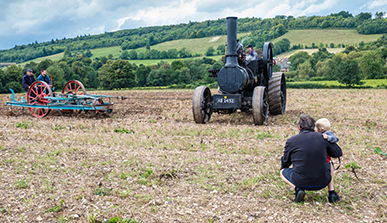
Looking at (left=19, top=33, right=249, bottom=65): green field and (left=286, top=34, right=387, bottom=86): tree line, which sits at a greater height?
(left=19, top=33, right=249, bottom=65): green field

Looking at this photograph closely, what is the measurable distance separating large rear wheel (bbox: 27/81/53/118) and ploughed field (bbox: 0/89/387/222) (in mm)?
4008

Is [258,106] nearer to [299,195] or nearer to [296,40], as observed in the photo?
[299,195]

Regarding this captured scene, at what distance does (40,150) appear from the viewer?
23.8 feet

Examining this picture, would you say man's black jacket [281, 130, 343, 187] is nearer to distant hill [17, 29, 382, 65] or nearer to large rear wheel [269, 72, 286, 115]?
large rear wheel [269, 72, 286, 115]

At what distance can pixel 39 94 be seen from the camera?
45.3ft

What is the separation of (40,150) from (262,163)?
5268 millimetres

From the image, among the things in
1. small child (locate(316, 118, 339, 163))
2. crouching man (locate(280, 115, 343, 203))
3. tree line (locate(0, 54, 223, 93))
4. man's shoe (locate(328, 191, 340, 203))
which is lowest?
man's shoe (locate(328, 191, 340, 203))

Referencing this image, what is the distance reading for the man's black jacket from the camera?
4.14 m

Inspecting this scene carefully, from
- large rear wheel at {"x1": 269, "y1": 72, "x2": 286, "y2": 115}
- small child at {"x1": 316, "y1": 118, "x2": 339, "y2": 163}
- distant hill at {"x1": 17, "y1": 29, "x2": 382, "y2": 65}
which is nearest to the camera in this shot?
small child at {"x1": 316, "y1": 118, "x2": 339, "y2": 163}

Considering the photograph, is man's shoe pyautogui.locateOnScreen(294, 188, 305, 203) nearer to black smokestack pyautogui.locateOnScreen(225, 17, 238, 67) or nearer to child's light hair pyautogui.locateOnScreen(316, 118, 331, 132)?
child's light hair pyautogui.locateOnScreen(316, 118, 331, 132)

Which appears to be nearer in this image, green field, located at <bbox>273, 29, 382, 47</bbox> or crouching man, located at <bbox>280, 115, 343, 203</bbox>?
crouching man, located at <bbox>280, 115, 343, 203</bbox>

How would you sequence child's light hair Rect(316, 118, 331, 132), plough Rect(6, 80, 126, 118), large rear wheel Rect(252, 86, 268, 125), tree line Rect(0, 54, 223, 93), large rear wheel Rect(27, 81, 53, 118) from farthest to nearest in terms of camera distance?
tree line Rect(0, 54, 223, 93) < large rear wheel Rect(27, 81, 53, 118) < plough Rect(6, 80, 126, 118) < large rear wheel Rect(252, 86, 268, 125) < child's light hair Rect(316, 118, 331, 132)

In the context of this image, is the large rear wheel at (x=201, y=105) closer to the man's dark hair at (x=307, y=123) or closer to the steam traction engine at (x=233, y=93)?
the steam traction engine at (x=233, y=93)

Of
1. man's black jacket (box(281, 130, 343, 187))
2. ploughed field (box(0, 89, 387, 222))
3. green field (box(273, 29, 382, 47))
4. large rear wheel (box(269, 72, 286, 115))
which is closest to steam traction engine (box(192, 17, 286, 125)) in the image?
ploughed field (box(0, 89, 387, 222))
